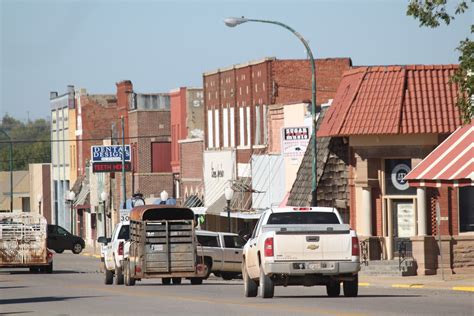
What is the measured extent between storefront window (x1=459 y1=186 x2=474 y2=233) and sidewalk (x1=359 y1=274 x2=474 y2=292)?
120 inches

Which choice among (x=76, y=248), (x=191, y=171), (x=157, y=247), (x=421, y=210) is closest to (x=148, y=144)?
(x=76, y=248)

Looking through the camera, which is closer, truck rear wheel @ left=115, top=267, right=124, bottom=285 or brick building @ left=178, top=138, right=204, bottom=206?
truck rear wheel @ left=115, top=267, right=124, bottom=285

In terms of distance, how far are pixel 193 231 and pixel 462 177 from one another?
7.43 meters

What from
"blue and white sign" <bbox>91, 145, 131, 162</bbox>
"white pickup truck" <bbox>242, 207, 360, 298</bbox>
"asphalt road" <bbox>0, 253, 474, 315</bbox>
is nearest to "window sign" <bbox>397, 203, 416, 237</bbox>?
"asphalt road" <bbox>0, 253, 474, 315</bbox>

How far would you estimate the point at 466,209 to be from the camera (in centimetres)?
4331

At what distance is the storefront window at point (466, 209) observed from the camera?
142ft

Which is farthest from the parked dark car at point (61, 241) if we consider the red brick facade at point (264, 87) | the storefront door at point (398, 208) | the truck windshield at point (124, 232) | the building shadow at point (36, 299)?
the building shadow at point (36, 299)

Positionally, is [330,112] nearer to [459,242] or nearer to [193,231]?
[459,242]

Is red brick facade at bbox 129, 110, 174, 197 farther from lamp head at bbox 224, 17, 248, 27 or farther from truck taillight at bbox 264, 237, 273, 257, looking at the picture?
truck taillight at bbox 264, 237, 273, 257

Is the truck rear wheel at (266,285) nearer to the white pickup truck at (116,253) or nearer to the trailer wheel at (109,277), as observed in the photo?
the white pickup truck at (116,253)

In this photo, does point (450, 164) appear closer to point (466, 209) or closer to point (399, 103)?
point (466, 209)

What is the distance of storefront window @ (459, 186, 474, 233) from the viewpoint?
4316 cm

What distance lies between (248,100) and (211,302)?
3893 centimetres

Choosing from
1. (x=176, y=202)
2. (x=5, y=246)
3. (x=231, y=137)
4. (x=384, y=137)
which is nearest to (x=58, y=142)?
(x=176, y=202)
